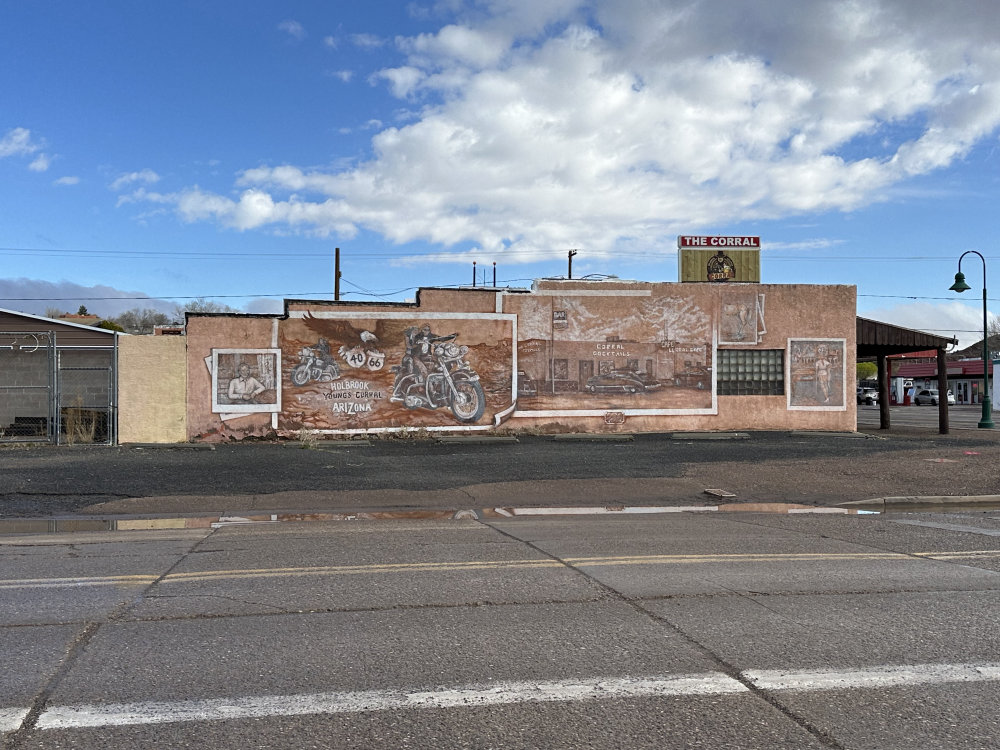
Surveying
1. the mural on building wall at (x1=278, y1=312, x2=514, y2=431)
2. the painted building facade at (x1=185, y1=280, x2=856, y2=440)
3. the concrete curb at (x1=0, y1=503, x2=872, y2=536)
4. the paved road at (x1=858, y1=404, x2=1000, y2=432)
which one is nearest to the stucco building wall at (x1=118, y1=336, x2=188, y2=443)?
the painted building facade at (x1=185, y1=280, x2=856, y2=440)

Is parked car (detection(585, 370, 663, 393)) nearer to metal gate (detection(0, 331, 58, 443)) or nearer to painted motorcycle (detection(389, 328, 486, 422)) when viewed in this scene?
painted motorcycle (detection(389, 328, 486, 422))

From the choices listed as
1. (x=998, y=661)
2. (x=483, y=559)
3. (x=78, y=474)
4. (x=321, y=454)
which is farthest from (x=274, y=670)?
(x=321, y=454)

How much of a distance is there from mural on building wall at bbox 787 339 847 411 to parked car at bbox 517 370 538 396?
8126 mm

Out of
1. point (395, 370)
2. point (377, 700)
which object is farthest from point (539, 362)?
point (377, 700)

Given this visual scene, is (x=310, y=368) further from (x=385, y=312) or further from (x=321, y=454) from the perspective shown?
(x=321, y=454)

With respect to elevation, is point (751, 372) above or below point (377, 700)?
above

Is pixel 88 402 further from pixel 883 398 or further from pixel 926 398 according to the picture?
pixel 926 398

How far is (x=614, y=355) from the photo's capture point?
2420 cm

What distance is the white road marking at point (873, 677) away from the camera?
4.18 meters

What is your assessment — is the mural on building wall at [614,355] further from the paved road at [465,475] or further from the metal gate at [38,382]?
the metal gate at [38,382]

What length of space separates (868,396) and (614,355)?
4778 centimetres

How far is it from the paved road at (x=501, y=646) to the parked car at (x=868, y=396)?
60.5 meters

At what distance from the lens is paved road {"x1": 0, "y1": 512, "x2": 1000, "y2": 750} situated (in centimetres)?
366

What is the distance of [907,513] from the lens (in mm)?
11844
